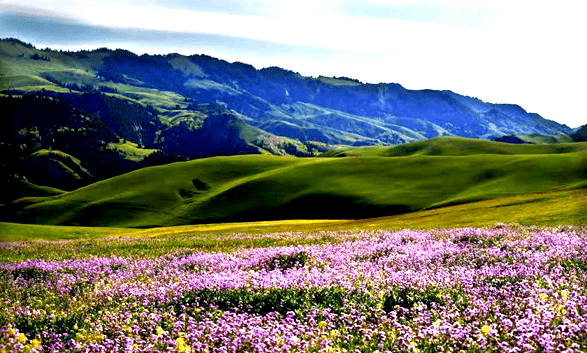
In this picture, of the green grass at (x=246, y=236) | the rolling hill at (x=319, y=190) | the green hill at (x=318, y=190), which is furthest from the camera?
the green hill at (x=318, y=190)

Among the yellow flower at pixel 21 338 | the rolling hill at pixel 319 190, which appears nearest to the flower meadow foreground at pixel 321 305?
the yellow flower at pixel 21 338

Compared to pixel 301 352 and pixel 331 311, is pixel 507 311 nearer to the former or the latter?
pixel 331 311

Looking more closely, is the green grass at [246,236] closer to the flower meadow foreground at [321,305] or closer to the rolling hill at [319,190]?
the flower meadow foreground at [321,305]

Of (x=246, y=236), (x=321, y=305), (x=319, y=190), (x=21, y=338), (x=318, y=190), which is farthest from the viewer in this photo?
(x=318, y=190)

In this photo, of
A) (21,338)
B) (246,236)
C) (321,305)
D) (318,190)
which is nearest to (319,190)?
(318,190)

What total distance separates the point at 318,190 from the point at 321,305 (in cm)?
13412

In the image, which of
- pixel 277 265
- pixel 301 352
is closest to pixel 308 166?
pixel 277 265

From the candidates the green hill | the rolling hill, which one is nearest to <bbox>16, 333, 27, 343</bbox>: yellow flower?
the green hill

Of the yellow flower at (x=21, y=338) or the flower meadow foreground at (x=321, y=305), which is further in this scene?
the flower meadow foreground at (x=321, y=305)

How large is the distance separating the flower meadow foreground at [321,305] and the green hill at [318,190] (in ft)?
314

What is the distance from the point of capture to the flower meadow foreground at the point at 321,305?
7902 millimetres

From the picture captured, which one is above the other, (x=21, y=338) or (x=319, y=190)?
(x=319, y=190)

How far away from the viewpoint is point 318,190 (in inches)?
5704

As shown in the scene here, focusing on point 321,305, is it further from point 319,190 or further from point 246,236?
point 319,190
